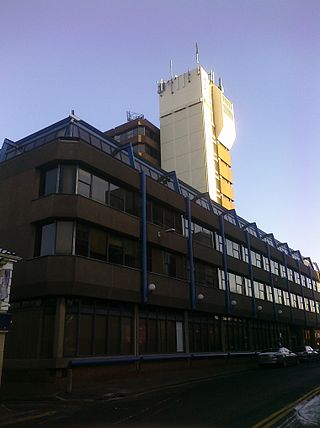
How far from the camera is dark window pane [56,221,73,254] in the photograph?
2211 centimetres

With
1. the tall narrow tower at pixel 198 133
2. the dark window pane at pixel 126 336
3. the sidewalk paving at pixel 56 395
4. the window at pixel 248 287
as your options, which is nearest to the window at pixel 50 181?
the dark window pane at pixel 126 336

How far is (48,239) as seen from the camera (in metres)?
22.8

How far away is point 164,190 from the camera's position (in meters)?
30.4

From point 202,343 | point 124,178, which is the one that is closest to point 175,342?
point 202,343

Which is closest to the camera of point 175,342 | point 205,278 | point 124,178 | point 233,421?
point 233,421

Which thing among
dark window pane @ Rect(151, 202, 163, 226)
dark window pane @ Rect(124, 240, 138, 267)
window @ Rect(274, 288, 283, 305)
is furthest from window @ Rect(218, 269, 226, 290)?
window @ Rect(274, 288, 283, 305)

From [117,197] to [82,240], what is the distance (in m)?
4.35

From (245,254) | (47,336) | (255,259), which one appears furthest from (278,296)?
(47,336)

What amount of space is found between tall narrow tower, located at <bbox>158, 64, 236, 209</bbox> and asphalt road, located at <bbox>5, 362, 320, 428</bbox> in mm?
52309

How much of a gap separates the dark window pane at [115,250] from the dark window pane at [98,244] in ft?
1.48

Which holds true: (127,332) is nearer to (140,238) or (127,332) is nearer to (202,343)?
(140,238)

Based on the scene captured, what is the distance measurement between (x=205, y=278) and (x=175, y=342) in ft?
22.2

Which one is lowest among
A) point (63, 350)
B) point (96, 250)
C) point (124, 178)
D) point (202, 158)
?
point (63, 350)

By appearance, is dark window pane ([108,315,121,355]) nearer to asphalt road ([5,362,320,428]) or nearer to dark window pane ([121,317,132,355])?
dark window pane ([121,317,132,355])
